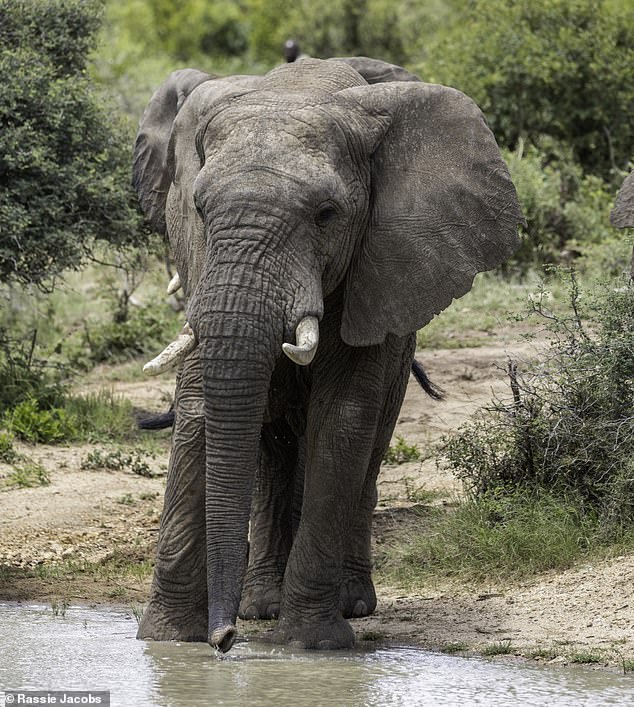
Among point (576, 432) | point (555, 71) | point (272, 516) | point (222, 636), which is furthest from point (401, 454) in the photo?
point (555, 71)

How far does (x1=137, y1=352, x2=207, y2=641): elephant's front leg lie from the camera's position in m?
5.74

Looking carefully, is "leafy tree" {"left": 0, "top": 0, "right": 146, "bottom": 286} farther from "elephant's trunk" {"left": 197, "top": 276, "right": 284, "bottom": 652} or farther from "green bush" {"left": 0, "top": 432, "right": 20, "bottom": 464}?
"elephant's trunk" {"left": 197, "top": 276, "right": 284, "bottom": 652}

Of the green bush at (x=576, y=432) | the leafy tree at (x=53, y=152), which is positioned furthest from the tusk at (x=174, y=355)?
the leafy tree at (x=53, y=152)

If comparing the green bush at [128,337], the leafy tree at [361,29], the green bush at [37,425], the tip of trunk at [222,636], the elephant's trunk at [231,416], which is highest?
the elephant's trunk at [231,416]

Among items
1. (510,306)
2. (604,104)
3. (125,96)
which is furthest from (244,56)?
(510,306)

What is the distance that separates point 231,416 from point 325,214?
31.9 inches

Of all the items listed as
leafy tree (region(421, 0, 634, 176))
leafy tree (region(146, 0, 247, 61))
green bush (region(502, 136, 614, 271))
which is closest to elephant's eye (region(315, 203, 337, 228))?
green bush (region(502, 136, 614, 271))

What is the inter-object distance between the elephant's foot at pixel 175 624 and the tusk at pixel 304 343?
128 centimetres

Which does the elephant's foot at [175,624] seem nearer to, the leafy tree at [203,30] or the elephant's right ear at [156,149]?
the elephant's right ear at [156,149]

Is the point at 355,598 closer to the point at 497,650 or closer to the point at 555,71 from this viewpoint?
the point at 497,650

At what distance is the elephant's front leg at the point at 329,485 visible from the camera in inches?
229

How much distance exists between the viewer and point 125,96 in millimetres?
16312

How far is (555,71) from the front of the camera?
1384 cm

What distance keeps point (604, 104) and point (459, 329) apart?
11.8 feet
